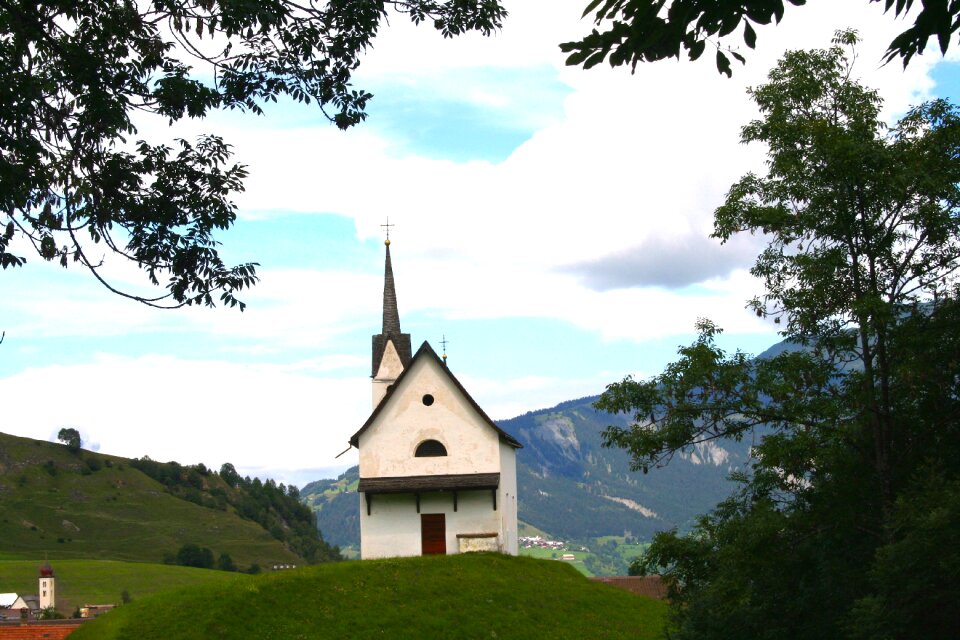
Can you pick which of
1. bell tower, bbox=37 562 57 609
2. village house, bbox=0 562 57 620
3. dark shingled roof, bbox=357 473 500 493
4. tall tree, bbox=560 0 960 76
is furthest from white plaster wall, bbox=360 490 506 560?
bell tower, bbox=37 562 57 609

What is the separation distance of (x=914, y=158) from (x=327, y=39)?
35.4ft

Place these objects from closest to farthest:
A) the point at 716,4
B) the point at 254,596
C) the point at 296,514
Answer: the point at 716,4, the point at 254,596, the point at 296,514

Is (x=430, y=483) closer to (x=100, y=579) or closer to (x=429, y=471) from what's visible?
(x=429, y=471)

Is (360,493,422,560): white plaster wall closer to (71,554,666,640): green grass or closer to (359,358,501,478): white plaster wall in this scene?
(359,358,501,478): white plaster wall

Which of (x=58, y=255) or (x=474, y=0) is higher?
(x=474, y=0)

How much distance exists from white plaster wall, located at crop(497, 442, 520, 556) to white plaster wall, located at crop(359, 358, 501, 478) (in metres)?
1.25

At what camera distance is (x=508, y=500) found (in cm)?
4097

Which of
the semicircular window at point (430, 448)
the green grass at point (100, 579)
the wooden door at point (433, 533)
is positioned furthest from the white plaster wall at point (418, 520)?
the green grass at point (100, 579)

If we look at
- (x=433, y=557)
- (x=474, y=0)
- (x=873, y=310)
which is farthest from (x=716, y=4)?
(x=433, y=557)

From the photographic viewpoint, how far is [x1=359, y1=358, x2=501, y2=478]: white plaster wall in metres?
38.9

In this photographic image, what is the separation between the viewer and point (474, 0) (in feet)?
52.4

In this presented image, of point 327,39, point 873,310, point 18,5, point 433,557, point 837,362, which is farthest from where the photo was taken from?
point 433,557

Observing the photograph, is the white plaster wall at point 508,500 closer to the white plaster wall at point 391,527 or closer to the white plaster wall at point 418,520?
the white plaster wall at point 418,520

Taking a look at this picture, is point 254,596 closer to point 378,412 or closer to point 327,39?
point 378,412
